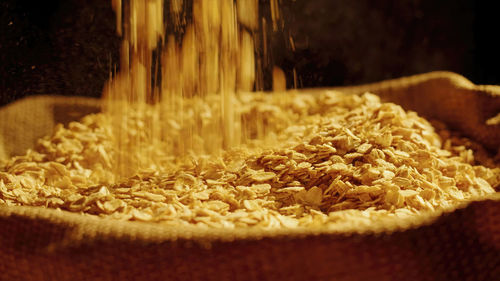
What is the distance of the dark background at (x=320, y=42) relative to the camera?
49.9 inches

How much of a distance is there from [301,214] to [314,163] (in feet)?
0.49

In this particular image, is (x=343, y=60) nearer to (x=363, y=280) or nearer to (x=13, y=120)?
(x=13, y=120)

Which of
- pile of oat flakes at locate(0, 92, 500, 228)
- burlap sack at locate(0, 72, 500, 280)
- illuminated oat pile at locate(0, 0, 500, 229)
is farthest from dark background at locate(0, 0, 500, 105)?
burlap sack at locate(0, 72, 500, 280)

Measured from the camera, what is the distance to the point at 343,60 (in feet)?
6.00

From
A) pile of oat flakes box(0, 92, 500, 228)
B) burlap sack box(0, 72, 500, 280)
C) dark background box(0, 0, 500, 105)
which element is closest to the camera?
burlap sack box(0, 72, 500, 280)

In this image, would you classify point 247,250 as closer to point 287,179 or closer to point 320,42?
point 287,179

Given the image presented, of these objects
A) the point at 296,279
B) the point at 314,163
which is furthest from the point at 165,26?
the point at 296,279

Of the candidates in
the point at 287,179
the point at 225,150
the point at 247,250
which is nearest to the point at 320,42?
the point at 225,150

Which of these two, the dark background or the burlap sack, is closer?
the burlap sack

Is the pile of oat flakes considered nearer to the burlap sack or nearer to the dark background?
the burlap sack

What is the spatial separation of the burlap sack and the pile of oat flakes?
0.10 meters

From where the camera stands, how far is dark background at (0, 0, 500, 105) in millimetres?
1268

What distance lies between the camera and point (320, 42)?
1.66 meters

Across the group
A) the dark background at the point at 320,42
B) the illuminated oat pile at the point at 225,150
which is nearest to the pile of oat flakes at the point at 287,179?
the illuminated oat pile at the point at 225,150
